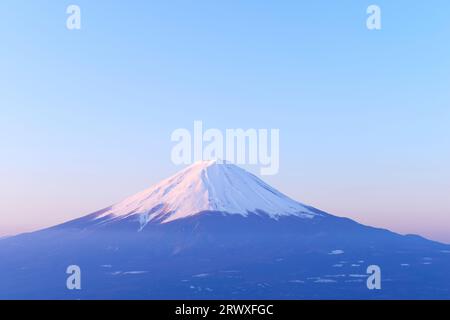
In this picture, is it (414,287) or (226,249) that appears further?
(226,249)

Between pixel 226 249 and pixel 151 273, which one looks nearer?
pixel 151 273

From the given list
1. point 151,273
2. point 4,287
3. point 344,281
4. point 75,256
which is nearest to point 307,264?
point 344,281
